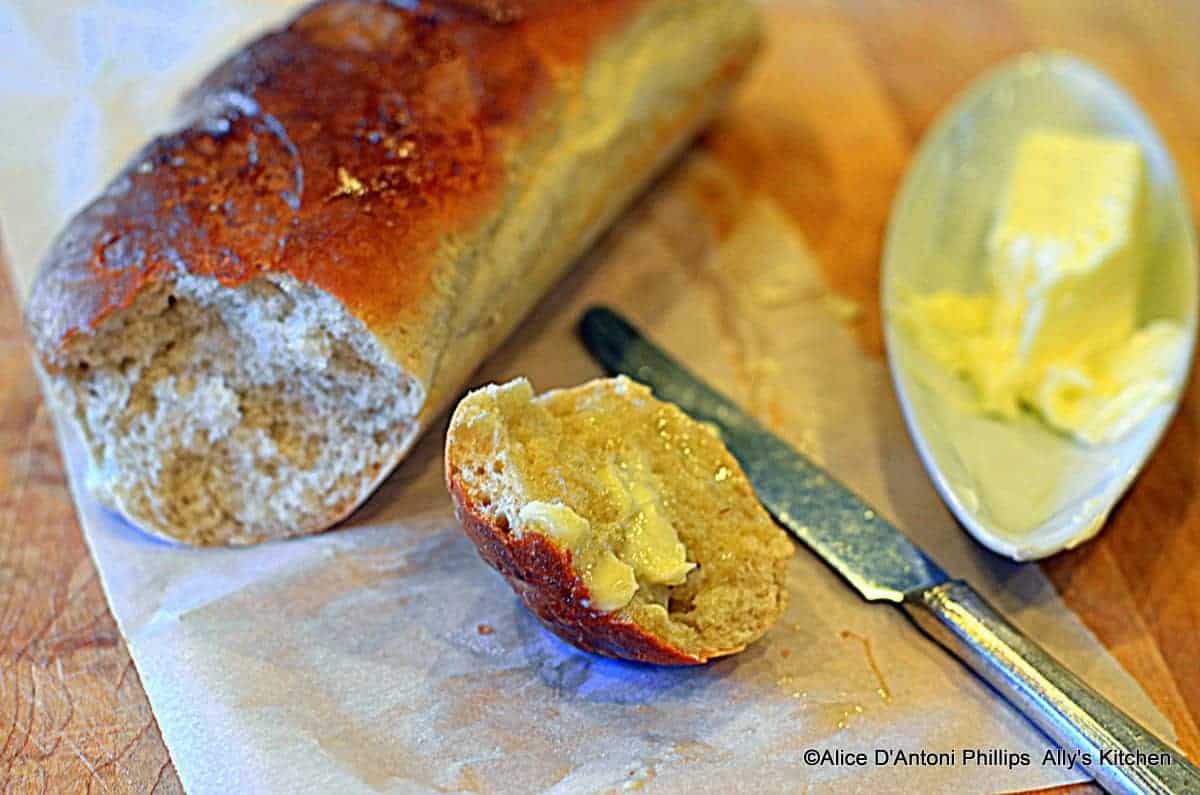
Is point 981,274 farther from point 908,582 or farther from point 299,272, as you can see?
point 299,272

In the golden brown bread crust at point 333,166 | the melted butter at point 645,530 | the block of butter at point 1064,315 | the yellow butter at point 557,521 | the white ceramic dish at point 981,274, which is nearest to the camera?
the yellow butter at point 557,521

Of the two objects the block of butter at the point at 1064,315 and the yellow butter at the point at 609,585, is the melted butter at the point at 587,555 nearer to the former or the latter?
the yellow butter at the point at 609,585

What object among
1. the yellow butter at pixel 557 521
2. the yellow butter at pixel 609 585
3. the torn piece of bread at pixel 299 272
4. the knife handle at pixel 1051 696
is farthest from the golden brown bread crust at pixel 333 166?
the knife handle at pixel 1051 696

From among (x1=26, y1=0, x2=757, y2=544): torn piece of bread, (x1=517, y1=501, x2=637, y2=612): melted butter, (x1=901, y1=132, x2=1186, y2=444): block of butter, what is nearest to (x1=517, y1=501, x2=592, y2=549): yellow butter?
(x1=517, y1=501, x2=637, y2=612): melted butter

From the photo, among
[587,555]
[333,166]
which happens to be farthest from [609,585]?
[333,166]

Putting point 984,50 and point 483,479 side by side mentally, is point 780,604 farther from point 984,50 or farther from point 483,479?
point 984,50
